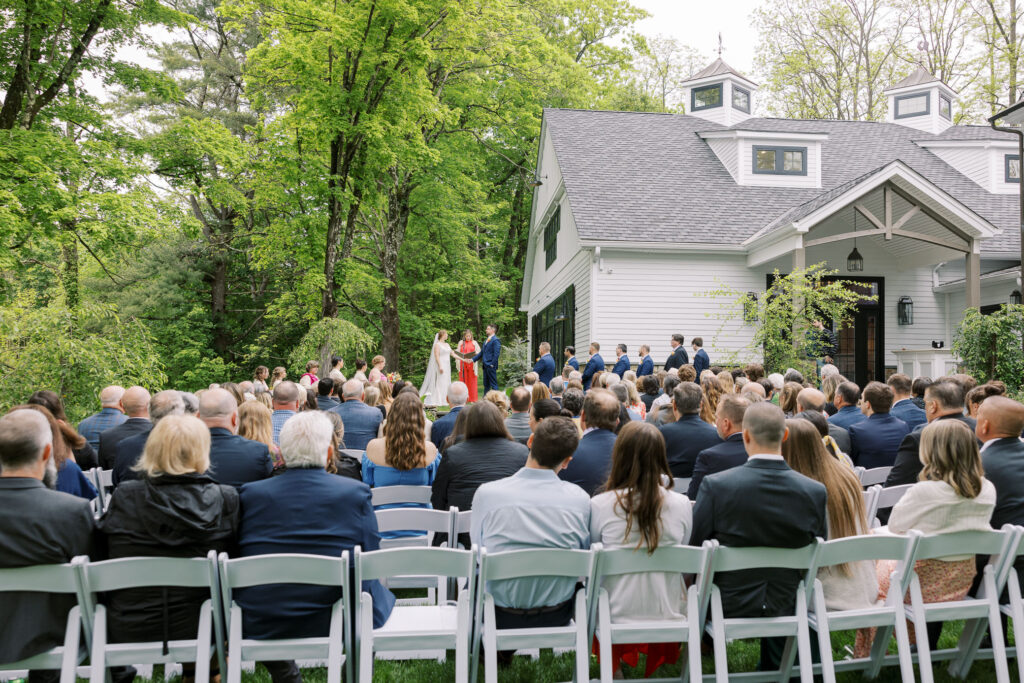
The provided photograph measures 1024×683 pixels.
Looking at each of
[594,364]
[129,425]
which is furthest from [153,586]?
[594,364]

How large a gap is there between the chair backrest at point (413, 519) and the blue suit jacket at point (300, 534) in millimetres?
353

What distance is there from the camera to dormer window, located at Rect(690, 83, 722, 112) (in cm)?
2292

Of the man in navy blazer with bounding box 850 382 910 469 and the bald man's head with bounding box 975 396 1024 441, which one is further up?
the bald man's head with bounding box 975 396 1024 441

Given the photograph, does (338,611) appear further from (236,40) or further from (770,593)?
(236,40)

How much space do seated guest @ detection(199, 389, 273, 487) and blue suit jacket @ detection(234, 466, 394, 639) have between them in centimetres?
122

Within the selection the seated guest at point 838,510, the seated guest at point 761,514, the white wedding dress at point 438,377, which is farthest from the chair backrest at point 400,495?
the white wedding dress at point 438,377

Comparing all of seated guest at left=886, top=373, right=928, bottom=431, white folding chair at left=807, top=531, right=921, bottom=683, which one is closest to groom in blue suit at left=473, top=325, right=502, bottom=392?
seated guest at left=886, top=373, right=928, bottom=431

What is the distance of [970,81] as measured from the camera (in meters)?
31.1

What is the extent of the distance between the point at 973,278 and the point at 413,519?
14773mm

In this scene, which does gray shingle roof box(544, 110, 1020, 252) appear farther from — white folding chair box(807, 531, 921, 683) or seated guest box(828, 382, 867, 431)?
white folding chair box(807, 531, 921, 683)

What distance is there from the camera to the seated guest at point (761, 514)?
3.40 m

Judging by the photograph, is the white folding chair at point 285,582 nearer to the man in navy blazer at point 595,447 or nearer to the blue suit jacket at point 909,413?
the man in navy blazer at point 595,447

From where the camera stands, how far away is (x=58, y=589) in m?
3.10

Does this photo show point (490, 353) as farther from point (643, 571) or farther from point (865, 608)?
point (643, 571)
